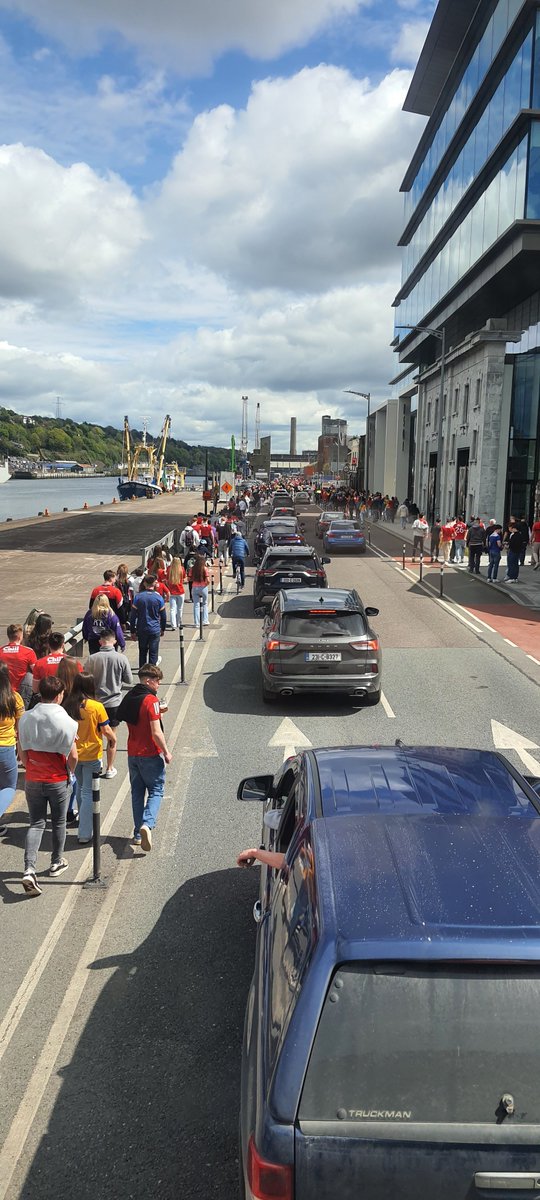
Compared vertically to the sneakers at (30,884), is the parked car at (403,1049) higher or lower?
higher

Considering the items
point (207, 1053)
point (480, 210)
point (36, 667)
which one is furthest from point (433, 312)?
point (207, 1053)

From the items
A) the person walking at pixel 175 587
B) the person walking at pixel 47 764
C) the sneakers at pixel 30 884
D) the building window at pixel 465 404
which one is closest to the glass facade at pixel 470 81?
the building window at pixel 465 404

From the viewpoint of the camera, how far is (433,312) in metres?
51.7

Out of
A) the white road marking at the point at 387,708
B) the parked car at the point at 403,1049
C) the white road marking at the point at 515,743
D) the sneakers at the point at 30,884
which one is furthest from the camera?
the white road marking at the point at 387,708

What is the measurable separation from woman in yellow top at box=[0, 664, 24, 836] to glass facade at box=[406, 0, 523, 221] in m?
37.1

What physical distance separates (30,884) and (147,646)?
6.76m

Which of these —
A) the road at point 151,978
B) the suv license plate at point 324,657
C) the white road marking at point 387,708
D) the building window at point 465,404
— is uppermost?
the building window at point 465,404

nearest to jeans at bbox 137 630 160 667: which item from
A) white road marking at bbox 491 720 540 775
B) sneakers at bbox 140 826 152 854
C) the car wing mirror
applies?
white road marking at bbox 491 720 540 775

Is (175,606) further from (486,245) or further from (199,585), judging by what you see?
(486,245)

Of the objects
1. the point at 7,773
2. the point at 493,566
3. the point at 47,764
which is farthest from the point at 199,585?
the point at 493,566

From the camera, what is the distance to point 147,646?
12852mm

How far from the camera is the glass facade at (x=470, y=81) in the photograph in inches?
1405

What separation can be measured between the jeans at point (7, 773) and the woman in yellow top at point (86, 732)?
1.78 ft

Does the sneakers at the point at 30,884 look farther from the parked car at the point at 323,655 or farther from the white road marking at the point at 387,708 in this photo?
the white road marking at the point at 387,708
